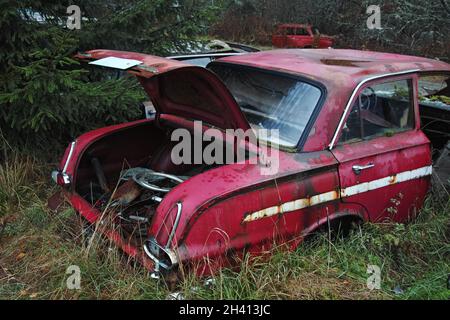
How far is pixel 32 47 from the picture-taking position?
4.75 metres

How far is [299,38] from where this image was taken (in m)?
17.3

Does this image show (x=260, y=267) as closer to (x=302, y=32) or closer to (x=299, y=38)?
(x=299, y=38)

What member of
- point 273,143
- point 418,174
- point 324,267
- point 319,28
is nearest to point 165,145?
point 273,143

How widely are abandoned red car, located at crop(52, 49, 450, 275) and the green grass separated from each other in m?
0.13

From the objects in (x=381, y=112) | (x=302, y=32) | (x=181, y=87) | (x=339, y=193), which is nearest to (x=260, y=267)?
(x=339, y=193)

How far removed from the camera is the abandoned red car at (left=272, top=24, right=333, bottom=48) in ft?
55.1

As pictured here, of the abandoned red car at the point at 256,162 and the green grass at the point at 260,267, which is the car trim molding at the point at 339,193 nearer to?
the abandoned red car at the point at 256,162

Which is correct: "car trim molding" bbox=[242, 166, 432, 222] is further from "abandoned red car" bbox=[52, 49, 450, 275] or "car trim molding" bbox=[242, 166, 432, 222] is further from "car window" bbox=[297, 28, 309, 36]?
"car window" bbox=[297, 28, 309, 36]

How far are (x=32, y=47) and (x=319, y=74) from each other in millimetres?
3040

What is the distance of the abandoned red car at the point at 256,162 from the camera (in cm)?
279

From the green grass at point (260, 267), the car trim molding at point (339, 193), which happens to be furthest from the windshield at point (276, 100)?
the green grass at point (260, 267)

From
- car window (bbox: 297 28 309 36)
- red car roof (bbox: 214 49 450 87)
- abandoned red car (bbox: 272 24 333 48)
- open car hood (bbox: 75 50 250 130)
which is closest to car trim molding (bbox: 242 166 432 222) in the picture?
open car hood (bbox: 75 50 250 130)
